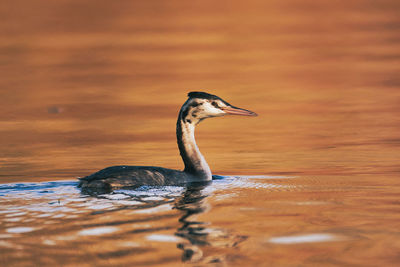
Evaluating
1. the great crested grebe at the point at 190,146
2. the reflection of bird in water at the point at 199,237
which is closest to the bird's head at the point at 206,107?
the great crested grebe at the point at 190,146

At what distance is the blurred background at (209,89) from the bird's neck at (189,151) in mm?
981

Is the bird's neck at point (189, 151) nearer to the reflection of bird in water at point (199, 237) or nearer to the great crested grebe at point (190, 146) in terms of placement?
the great crested grebe at point (190, 146)

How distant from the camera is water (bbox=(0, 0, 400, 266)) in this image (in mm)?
7488

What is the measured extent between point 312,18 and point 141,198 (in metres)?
34.3

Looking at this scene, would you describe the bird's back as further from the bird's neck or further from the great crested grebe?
the bird's neck

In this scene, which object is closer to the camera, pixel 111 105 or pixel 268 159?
pixel 268 159

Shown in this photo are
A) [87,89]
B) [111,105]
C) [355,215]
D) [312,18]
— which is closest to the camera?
[355,215]

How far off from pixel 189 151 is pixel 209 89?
383 inches

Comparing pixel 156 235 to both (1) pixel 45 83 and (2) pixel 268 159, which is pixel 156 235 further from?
(1) pixel 45 83

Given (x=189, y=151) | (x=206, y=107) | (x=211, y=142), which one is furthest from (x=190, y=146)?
(x=211, y=142)

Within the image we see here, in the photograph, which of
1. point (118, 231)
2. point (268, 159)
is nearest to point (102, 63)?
point (268, 159)

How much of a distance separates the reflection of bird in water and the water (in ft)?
0.06

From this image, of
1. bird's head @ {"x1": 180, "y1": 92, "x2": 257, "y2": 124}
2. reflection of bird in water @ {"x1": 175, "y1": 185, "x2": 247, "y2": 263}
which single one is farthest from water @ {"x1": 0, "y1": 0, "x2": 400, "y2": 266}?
bird's head @ {"x1": 180, "y1": 92, "x2": 257, "y2": 124}

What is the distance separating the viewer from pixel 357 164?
13.0 m
